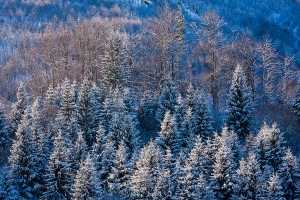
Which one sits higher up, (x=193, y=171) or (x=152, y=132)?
(x=152, y=132)

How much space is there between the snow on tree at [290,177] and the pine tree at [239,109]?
796 cm

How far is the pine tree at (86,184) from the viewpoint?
2394 cm

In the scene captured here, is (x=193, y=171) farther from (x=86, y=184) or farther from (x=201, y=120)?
(x=201, y=120)

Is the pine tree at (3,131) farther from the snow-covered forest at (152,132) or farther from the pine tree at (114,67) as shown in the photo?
the pine tree at (114,67)

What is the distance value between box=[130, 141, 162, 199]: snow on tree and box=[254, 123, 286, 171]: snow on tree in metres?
8.23

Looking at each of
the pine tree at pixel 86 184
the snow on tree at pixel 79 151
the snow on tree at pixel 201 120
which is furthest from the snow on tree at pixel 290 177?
the snow on tree at pixel 79 151

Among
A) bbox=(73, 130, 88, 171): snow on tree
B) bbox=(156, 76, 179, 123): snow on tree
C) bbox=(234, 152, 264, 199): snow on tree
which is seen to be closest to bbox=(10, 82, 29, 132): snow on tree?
bbox=(73, 130, 88, 171): snow on tree

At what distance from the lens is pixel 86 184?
24.2 meters

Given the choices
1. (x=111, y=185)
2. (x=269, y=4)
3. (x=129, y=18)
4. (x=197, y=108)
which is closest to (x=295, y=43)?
(x=269, y=4)

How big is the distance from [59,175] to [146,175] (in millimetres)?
6979

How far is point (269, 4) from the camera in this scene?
536ft

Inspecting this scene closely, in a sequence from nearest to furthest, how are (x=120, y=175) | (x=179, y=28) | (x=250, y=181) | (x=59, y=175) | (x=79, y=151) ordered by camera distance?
1. (x=250, y=181)
2. (x=59, y=175)
3. (x=120, y=175)
4. (x=79, y=151)
5. (x=179, y=28)

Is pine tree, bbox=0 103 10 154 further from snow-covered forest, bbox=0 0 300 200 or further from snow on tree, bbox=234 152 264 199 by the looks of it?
snow on tree, bbox=234 152 264 199

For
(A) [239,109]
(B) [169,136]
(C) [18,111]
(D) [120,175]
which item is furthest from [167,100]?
(C) [18,111]
